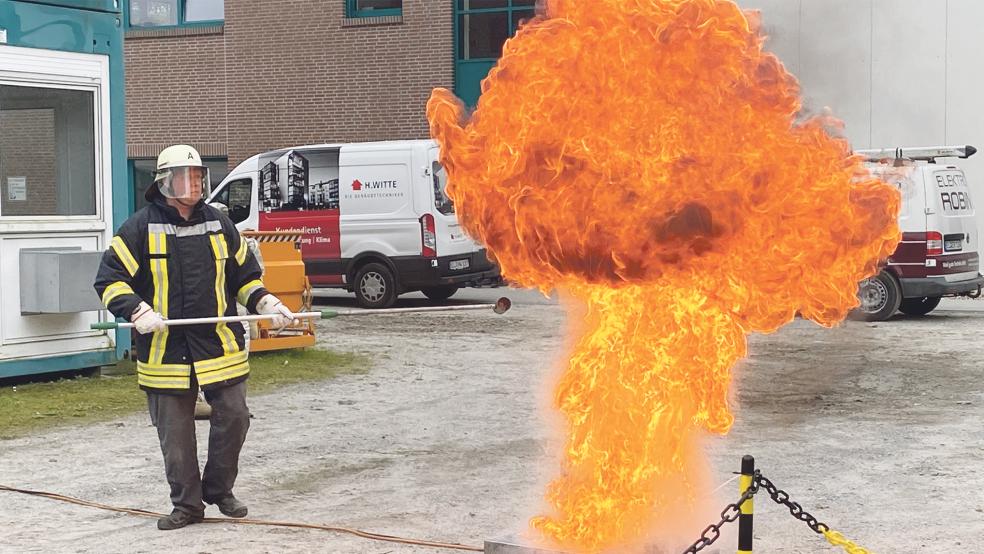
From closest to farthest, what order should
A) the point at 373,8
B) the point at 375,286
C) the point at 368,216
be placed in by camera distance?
the point at 368,216 < the point at 375,286 < the point at 373,8

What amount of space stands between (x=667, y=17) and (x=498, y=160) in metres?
0.94

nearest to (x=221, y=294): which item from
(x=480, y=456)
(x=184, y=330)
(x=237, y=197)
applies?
(x=184, y=330)

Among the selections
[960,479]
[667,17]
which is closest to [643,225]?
[667,17]

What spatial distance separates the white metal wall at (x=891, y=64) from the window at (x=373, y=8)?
10332mm

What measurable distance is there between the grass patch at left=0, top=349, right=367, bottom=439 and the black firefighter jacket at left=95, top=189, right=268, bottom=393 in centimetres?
310

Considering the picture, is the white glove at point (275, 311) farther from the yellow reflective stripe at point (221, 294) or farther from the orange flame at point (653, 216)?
the orange flame at point (653, 216)

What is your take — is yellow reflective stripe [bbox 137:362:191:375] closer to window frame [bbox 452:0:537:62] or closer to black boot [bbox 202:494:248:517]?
black boot [bbox 202:494:248:517]

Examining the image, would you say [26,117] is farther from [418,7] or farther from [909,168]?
[418,7]

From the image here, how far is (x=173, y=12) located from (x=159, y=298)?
64.8ft

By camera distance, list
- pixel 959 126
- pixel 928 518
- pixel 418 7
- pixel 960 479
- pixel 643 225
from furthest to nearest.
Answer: pixel 418 7, pixel 959 126, pixel 960 479, pixel 928 518, pixel 643 225

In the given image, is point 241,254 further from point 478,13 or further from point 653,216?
point 478,13

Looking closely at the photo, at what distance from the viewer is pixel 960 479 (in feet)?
24.9

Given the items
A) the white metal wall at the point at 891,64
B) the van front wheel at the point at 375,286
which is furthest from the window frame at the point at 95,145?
the van front wheel at the point at 375,286

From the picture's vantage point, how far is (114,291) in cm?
633
